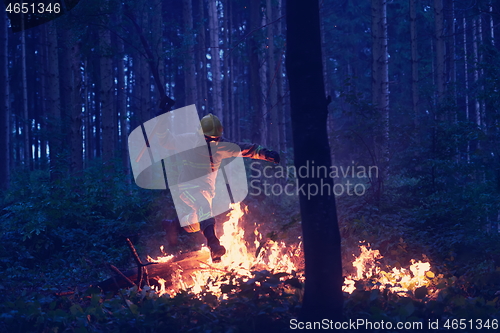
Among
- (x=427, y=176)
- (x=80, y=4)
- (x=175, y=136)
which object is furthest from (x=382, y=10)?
(x=175, y=136)

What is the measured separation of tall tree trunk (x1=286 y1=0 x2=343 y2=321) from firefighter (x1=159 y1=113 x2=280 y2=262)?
8.04 ft

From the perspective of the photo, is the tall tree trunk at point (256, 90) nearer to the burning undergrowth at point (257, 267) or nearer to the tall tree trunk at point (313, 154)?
the burning undergrowth at point (257, 267)

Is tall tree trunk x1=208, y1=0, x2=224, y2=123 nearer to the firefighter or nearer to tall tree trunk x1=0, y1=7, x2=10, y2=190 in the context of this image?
tall tree trunk x1=0, y1=7, x2=10, y2=190

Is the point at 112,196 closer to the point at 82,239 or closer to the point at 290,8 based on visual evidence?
the point at 82,239

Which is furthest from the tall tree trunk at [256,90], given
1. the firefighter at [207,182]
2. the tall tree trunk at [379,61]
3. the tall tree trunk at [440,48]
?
the tall tree trunk at [440,48]

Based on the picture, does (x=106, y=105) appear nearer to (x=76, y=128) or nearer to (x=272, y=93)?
(x=76, y=128)

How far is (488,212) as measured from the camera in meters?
6.92

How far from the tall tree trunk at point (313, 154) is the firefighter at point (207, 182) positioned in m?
2.45

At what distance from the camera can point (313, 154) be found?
12.3 ft

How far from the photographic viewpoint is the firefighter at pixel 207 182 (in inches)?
252

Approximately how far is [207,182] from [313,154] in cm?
344

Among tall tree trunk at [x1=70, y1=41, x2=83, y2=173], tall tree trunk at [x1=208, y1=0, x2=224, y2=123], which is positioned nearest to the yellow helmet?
tall tree trunk at [x1=70, y1=41, x2=83, y2=173]

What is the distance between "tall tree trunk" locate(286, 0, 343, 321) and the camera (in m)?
3.64

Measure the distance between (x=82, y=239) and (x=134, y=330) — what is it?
231 inches
